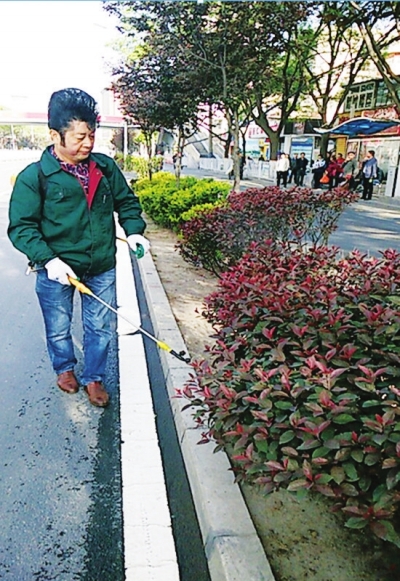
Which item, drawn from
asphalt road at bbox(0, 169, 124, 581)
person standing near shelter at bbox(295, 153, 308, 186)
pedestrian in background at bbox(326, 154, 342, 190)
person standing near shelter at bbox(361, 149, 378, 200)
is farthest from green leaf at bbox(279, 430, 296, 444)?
person standing near shelter at bbox(295, 153, 308, 186)

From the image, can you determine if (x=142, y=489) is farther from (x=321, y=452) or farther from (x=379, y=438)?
(x=379, y=438)

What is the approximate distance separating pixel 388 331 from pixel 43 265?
1.96 m

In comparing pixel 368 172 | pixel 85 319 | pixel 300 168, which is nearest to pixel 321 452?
pixel 85 319

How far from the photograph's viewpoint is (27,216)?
2906mm

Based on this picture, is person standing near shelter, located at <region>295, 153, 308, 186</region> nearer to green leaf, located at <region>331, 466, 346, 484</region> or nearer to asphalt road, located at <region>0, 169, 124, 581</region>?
asphalt road, located at <region>0, 169, 124, 581</region>

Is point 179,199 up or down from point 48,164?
down

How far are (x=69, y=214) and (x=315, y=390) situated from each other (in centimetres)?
189

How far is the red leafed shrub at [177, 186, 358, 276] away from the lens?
5.24m

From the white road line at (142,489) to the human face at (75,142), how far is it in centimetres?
158

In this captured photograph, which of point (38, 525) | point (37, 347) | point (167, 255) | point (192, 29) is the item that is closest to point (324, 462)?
point (38, 525)

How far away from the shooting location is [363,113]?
2759 centimetres

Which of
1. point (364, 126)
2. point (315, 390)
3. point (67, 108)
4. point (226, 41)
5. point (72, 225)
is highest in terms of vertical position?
point (226, 41)

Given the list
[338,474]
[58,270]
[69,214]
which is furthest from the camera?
[69,214]

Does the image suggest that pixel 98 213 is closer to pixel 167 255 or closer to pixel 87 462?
pixel 87 462
